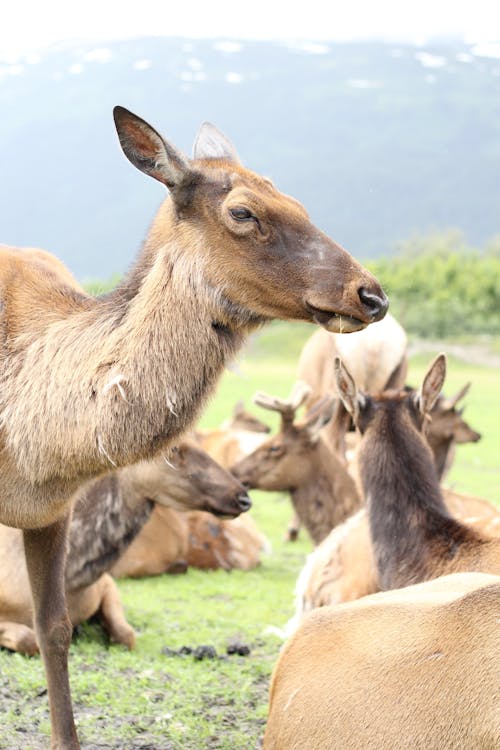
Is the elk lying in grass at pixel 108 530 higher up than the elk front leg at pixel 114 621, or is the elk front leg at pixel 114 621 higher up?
the elk lying in grass at pixel 108 530

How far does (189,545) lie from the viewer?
9.95 m

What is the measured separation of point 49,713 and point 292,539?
6.28m

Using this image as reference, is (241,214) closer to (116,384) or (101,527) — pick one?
(116,384)

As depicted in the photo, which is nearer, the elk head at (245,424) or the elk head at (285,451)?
the elk head at (285,451)

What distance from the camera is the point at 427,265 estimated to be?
7700cm

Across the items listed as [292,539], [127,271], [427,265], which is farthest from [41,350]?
[427,265]

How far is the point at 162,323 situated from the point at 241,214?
1.75 ft

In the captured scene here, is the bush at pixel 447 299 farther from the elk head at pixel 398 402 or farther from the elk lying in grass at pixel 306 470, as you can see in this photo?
the elk head at pixel 398 402

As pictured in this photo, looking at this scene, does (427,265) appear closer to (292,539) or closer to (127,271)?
(292,539)

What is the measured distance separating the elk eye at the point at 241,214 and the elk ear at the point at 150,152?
27 centimetres

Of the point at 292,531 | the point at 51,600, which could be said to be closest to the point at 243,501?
the point at 51,600

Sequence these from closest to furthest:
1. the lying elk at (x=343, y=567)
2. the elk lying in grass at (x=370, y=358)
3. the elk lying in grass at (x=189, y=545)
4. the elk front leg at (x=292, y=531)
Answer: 1. the lying elk at (x=343, y=567)
2. the elk lying in grass at (x=189, y=545)
3. the elk front leg at (x=292, y=531)
4. the elk lying in grass at (x=370, y=358)

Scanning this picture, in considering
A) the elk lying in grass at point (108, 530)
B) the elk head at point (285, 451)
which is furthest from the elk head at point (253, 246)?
the elk head at point (285, 451)

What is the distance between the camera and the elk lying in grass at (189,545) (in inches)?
365
